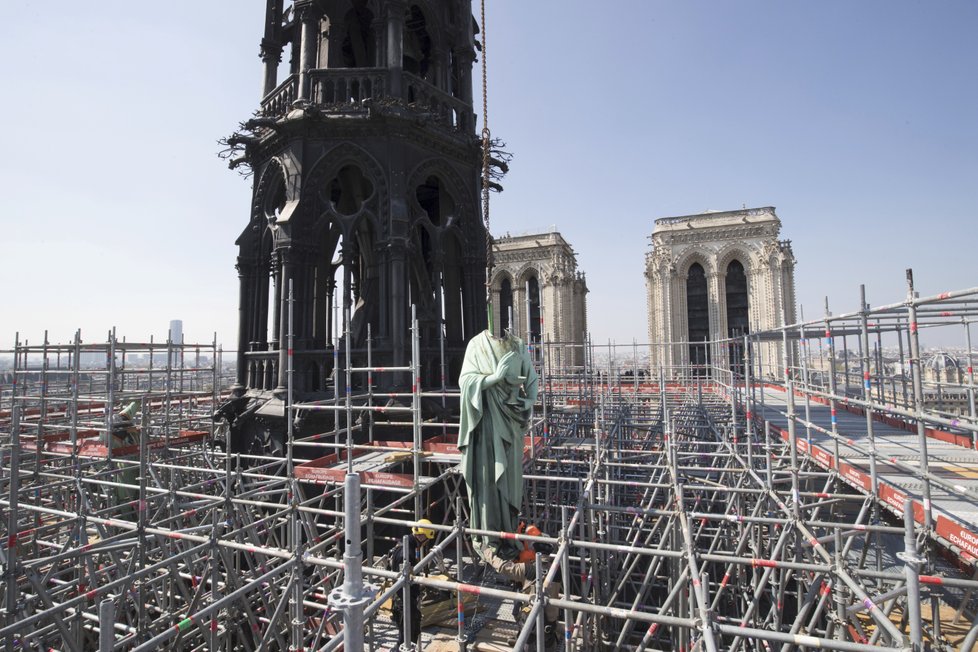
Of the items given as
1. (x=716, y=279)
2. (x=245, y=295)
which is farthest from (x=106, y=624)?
(x=716, y=279)

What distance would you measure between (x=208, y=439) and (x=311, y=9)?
13.3 metres

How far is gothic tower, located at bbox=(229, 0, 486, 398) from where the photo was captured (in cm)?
1345

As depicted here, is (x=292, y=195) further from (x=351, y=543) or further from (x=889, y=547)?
(x=889, y=547)

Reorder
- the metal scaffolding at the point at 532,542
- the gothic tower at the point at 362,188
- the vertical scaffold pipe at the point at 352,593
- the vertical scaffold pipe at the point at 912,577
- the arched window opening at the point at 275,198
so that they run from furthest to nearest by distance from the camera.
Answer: the arched window opening at the point at 275,198, the gothic tower at the point at 362,188, the metal scaffolding at the point at 532,542, the vertical scaffold pipe at the point at 912,577, the vertical scaffold pipe at the point at 352,593

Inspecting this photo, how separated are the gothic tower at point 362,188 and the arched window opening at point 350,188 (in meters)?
0.05

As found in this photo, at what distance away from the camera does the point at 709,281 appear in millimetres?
33594

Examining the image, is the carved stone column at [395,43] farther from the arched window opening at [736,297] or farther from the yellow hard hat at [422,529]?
the arched window opening at [736,297]

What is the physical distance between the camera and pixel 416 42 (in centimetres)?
1700

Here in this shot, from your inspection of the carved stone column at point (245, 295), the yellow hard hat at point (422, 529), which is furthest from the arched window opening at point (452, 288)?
the yellow hard hat at point (422, 529)

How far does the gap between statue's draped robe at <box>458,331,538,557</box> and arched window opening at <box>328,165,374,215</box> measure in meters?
10.9

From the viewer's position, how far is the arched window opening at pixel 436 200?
51.4ft

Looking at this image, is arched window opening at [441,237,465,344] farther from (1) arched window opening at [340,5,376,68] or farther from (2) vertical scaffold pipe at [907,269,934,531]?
(2) vertical scaffold pipe at [907,269,934,531]

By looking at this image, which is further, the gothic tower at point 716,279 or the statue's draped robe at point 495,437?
the gothic tower at point 716,279

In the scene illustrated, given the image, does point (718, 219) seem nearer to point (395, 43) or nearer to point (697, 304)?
point (697, 304)
